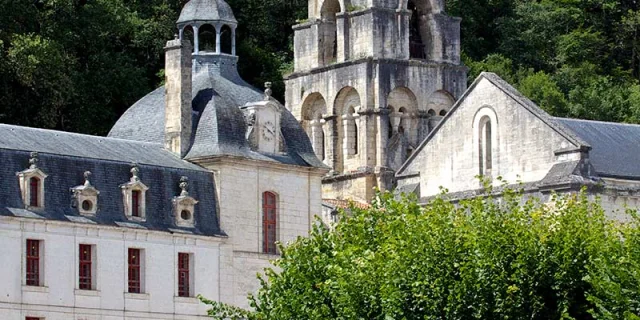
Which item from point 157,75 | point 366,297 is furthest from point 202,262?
point 157,75

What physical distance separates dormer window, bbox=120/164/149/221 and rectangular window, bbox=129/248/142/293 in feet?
3.89

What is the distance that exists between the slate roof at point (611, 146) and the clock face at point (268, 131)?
1130 centimetres

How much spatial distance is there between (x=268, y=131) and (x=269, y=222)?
3.34m

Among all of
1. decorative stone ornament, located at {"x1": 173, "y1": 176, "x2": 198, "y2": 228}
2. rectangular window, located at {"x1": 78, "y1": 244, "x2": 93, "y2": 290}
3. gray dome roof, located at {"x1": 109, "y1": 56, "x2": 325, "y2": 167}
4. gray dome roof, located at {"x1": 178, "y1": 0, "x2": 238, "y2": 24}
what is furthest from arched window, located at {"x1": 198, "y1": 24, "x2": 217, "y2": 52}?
rectangular window, located at {"x1": 78, "y1": 244, "x2": 93, "y2": 290}

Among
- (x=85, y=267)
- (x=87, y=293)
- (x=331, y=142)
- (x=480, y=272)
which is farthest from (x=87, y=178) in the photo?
(x=331, y=142)

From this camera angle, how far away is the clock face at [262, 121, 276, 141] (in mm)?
101688

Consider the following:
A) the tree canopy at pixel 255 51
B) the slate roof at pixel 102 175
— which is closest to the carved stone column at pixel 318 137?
the tree canopy at pixel 255 51

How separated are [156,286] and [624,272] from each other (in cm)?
2490

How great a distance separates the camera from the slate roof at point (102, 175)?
93.3 metres

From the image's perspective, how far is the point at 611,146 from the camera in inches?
4213

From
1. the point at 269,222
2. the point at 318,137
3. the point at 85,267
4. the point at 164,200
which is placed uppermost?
the point at 318,137

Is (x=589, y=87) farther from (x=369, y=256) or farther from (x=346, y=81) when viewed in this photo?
(x=369, y=256)

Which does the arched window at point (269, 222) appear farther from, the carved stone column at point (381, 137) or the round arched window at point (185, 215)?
the carved stone column at point (381, 137)

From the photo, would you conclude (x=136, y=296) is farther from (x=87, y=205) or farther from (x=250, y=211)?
(x=250, y=211)
